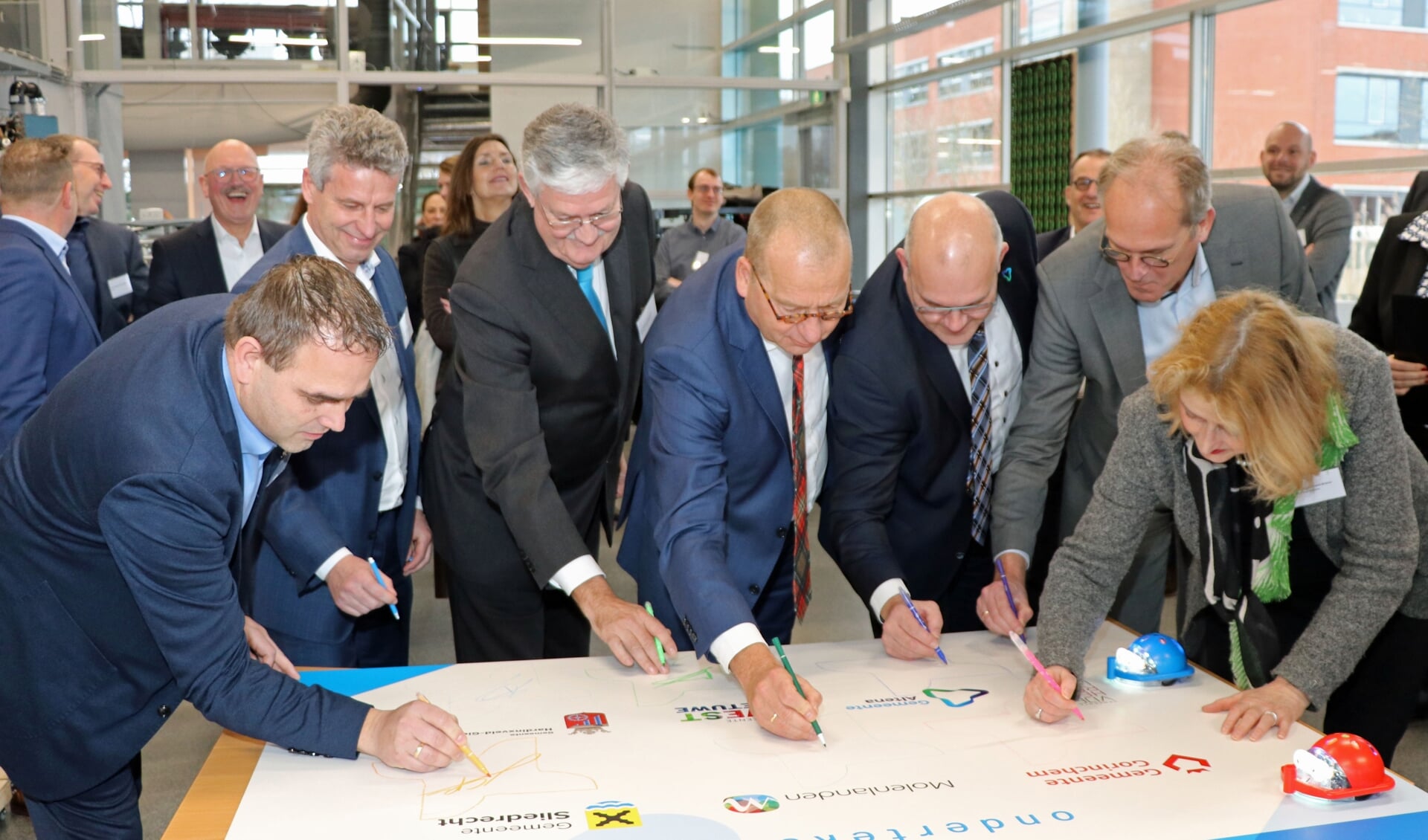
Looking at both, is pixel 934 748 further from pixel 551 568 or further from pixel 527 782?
pixel 551 568

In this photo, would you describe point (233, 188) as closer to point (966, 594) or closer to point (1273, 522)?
point (966, 594)

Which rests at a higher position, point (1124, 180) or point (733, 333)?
point (1124, 180)

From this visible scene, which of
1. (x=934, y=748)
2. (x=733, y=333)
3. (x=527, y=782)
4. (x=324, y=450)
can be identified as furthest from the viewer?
(x=324, y=450)

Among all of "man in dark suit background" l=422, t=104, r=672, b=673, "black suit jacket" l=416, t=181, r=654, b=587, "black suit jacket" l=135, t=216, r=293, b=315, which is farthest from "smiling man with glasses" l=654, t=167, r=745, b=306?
"black suit jacket" l=416, t=181, r=654, b=587

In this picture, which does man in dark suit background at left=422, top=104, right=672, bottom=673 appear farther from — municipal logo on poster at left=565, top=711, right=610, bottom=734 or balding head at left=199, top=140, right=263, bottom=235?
balding head at left=199, top=140, right=263, bottom=235

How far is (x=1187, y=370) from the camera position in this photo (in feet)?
5.85

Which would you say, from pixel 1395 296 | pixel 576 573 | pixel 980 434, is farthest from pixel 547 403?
pixel 1395 296

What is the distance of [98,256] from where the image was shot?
4.16 meters

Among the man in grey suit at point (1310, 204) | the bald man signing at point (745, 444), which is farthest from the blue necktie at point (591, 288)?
the man in grey suit at point (1310, 204)

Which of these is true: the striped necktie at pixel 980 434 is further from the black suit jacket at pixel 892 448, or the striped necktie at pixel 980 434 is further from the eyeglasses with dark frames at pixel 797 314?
the eyeglasses with dark frames at pixel 797 314

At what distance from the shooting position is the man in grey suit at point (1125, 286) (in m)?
2.29

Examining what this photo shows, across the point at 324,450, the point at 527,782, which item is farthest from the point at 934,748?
the point at 324,450

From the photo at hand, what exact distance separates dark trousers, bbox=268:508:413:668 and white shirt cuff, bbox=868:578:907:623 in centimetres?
99

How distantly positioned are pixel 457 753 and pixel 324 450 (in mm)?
841
